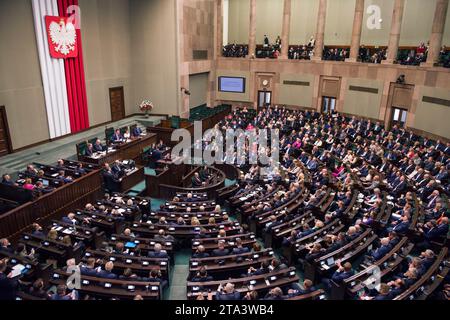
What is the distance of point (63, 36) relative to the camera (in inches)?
662

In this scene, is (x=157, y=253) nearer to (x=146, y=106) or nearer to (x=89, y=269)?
(x=89, y=269)

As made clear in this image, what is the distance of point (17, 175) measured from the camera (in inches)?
517

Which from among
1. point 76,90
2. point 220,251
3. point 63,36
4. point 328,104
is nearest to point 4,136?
point 76,90

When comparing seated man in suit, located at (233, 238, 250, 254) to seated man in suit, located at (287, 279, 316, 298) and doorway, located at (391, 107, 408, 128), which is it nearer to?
seated man in suit, located at (287, 279, 316, 298)

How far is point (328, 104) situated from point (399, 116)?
17.8 ft

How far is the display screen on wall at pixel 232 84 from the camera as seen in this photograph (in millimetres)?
27781

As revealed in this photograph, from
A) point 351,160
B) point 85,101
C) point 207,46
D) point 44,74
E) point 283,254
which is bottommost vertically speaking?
point 283,254

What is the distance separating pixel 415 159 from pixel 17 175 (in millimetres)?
15718

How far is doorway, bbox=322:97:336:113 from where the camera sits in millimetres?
24812

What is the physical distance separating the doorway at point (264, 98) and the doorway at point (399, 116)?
959 centimetres
